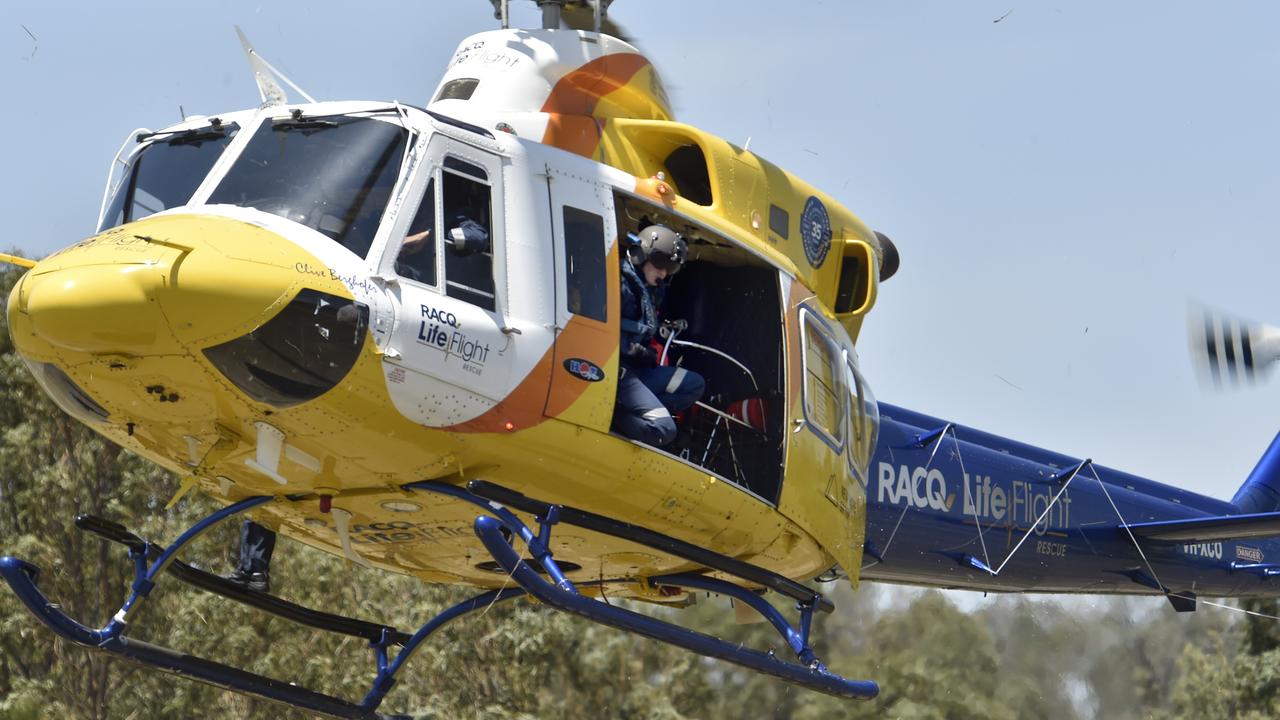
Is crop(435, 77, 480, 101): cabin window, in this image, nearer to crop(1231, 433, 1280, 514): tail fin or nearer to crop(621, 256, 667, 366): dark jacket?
crop(621, 256, 667, 366): dark jacket

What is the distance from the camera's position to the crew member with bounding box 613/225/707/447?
26.8 ft

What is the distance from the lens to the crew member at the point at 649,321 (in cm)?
817

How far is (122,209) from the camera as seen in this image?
26.8ft

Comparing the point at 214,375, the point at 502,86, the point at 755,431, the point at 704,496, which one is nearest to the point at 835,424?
the point at 755,431

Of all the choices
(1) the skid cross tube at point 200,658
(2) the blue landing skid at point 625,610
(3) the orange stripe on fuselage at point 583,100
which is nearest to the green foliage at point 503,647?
(1) the skid cross tube at point 200,658

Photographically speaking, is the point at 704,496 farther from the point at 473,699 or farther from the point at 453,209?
the point at 473,699

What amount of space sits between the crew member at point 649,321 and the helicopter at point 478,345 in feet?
0.70

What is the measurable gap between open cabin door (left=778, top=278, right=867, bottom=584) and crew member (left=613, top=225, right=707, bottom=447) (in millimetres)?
606

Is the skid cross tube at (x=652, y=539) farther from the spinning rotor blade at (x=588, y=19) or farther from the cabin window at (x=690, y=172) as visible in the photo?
the spinning rotor blade at (x=588, y=19)

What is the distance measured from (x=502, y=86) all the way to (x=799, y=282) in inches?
75.6

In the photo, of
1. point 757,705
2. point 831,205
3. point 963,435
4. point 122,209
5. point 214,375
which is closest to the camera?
point 214,375

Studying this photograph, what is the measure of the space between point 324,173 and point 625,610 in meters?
2.39

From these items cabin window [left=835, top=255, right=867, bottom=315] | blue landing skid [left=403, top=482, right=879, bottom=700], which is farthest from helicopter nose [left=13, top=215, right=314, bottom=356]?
cabin window [left=835, top=255, right=867, bottom=315]

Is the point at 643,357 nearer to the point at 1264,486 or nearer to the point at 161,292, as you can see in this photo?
the point at 161,292
